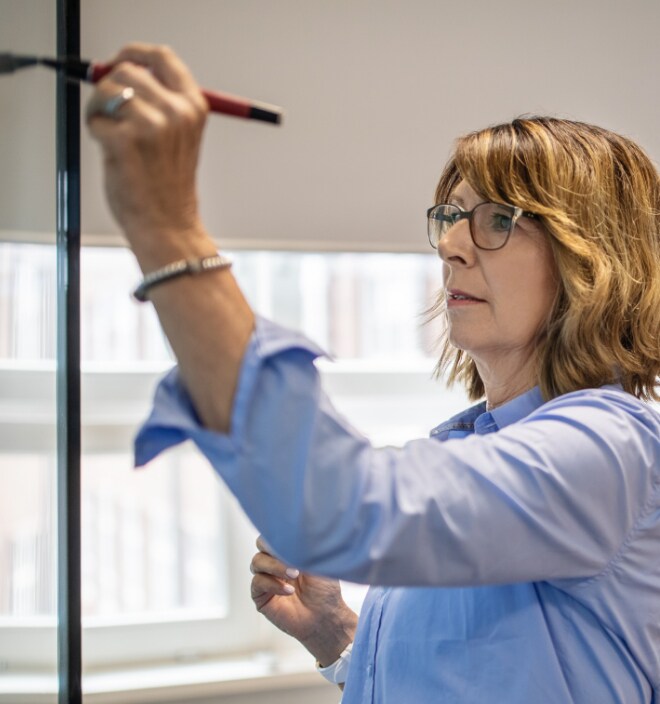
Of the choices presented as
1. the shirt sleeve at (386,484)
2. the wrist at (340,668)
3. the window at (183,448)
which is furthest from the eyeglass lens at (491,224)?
the window at (183,448)

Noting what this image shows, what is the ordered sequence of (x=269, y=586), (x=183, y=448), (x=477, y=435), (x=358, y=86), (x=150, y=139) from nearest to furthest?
(x=150, y=139) < (x=477, y=435) < (x=269, y=586) < (x=358, y=86) < (x=183, y=448)

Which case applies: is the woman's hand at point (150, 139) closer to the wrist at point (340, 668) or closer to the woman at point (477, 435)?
the woman at point (477, 435)

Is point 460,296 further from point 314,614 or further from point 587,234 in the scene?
point 314,614

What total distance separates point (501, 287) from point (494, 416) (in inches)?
5.5

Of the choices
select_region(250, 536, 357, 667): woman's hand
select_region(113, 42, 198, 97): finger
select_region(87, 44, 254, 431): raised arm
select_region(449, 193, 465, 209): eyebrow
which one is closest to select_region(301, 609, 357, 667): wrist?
select_region(250, 536, 357, 667): woman's hand

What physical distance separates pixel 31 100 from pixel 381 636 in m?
0.61

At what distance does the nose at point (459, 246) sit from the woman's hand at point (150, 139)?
43cm

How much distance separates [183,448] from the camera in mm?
1905

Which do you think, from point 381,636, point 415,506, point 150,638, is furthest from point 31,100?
point 150,638

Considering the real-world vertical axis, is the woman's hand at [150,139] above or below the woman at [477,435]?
above

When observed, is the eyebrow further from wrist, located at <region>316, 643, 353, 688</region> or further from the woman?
wrist, located at <region>316, 643, 353, 688</region>

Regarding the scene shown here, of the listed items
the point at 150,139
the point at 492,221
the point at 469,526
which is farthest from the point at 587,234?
the point at 150,139

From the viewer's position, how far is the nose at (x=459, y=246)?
0.90 metres

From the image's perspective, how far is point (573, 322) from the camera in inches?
33.9
